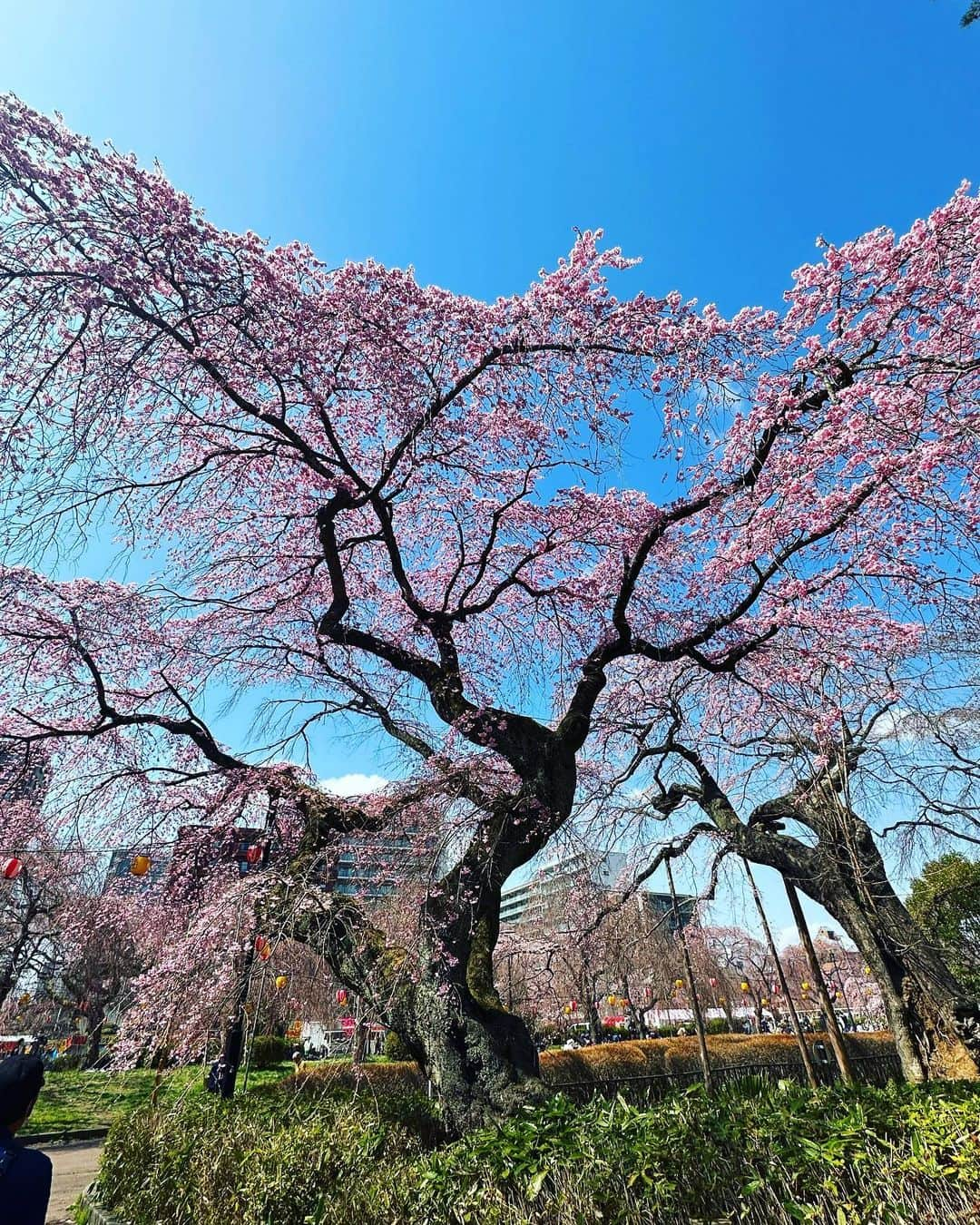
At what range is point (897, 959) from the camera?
788 cm

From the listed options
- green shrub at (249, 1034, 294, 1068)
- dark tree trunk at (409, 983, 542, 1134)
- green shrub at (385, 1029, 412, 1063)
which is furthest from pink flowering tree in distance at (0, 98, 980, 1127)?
green shrub at (249, 1034, 294, 1068)

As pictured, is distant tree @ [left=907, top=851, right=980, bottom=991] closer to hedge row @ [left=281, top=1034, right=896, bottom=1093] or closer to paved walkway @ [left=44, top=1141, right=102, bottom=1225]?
hedge row @ [left=281, top=1034, right=896, bottom=1093]

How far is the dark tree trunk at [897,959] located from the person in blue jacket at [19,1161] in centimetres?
665

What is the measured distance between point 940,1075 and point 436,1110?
18.7 ft

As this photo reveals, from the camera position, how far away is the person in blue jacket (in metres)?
2.41

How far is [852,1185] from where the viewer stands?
3.10m

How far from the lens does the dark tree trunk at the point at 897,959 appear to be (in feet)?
23.2

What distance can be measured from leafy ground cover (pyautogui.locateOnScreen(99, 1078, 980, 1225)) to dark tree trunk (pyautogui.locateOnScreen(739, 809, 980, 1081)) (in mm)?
3348

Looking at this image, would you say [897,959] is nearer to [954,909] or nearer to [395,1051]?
[954,909]

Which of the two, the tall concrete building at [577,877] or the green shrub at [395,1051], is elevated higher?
the tall concrete building at [577,877]

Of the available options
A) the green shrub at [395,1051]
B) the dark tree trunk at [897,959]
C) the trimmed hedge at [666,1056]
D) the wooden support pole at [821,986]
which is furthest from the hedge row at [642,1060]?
the dark tree trunk at [897,959]

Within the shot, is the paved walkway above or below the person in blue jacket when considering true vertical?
below

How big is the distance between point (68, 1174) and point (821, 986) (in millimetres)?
11297

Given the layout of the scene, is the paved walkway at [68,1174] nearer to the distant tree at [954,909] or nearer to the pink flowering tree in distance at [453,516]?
the pink flowering tree in distance at [453,516]
